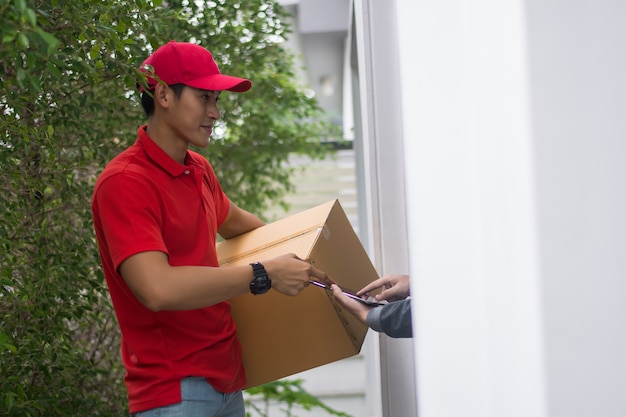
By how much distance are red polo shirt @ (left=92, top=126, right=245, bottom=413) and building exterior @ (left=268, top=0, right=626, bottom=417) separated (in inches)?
26.8

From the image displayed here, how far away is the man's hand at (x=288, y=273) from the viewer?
1818 millimetres

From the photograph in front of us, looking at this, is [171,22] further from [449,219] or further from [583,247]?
[583,247]

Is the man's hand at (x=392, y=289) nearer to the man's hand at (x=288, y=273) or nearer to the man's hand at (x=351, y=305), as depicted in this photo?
the man's hand at (x=351, y=305)

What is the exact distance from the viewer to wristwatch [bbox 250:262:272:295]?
180 centimetres

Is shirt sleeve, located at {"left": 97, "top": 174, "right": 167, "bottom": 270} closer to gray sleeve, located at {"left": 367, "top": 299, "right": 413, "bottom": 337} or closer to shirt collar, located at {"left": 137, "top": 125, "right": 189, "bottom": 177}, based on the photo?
shirt collar, located at {"left": 137, "top": 125, "right": 189, "bottom": 177}

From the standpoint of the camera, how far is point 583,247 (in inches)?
40.9

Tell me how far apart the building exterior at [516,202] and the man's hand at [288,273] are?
606 mm

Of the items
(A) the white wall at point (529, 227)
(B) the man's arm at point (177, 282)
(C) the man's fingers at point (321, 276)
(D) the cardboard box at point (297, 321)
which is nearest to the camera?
(A) the white wall at point (529, 227)

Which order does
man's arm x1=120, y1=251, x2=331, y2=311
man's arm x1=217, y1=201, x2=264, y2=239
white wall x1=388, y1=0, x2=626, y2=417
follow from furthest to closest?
man's arm x1=217, y1=201, x2=264, y2=239
man's arm x1=120, y1=251, x2=331, y2=311
white wall x1=388, y1=0, x2=626, y2=417

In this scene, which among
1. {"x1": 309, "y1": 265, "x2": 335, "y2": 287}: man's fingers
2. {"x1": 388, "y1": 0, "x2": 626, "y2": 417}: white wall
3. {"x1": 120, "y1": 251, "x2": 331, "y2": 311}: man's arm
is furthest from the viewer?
{"x1": 309, "y1": 265, "x2": 335, "y2": 287}: man's fingers

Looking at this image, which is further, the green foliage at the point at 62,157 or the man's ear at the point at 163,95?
the man's ear at the point at 163,95

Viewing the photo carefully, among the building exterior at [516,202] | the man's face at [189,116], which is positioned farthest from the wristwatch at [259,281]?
the building exterior at [516,202]

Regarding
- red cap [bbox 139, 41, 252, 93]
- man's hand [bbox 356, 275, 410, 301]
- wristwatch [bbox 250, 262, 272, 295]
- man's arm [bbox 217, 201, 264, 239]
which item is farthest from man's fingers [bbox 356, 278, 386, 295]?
red cap [bbox 139, 41, 252, 93]

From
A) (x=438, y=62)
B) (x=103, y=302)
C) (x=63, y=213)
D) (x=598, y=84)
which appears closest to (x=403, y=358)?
(x=103, y=302)
